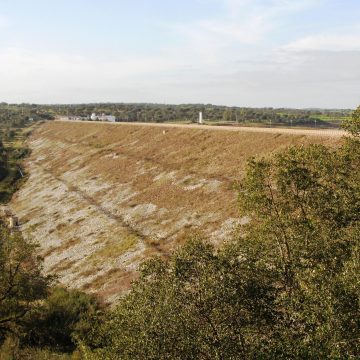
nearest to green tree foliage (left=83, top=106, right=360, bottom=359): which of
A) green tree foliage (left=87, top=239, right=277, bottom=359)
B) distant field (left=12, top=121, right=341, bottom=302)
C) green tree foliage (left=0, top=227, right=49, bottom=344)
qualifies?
green tree foliage (left=87, top=239, right=277, bottom=359)

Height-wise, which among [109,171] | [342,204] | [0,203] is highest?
[342,204]

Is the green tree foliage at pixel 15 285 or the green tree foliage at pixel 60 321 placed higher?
the green tree foliage at pixel 15 285

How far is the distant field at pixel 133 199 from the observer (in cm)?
4994

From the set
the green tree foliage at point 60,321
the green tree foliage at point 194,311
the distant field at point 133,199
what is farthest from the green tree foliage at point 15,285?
the green tree foliage at point 194,311

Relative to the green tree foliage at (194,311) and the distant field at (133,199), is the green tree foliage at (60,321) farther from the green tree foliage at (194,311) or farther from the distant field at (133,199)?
the green tree foliage at (194,311)

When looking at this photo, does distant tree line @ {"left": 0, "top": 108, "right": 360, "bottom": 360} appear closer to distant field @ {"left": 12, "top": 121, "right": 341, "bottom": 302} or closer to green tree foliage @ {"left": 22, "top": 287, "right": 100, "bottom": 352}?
green tree foliage @ {"left": 22, "top": 287, "right": 100, "bottom": 352}

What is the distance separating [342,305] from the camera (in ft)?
52.9

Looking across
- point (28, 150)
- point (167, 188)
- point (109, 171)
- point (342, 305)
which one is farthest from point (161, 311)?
point (28, 150)

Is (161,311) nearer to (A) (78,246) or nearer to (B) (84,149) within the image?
(A) (78,246)

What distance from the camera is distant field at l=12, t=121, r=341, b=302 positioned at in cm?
4994

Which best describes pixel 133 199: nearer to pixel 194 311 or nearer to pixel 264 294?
pixel 264 294

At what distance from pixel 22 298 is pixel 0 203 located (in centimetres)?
6820

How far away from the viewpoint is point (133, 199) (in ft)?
231

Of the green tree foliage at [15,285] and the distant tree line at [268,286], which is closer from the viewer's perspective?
the distant tree line at [268,286]
